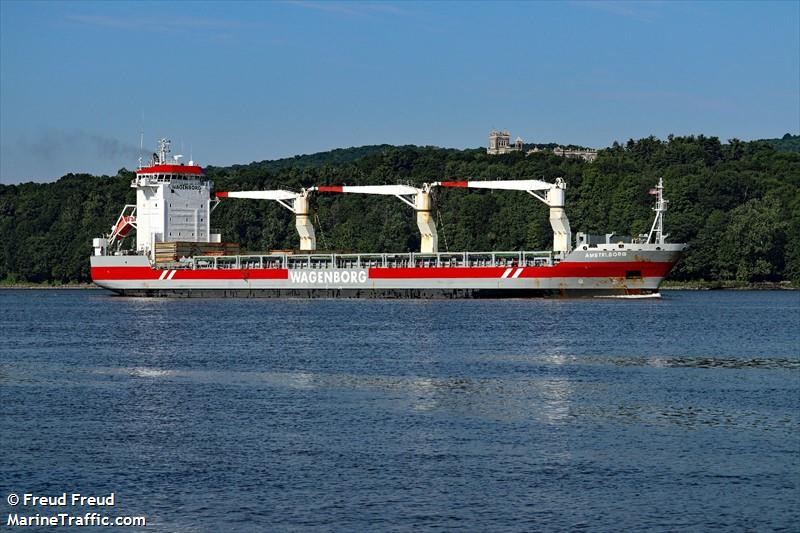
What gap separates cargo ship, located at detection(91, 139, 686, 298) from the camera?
270 feet

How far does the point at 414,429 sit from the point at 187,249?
7500 centimetres

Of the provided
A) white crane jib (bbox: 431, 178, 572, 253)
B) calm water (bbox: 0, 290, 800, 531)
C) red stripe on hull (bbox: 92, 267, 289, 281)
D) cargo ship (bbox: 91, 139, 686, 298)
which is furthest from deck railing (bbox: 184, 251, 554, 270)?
calm water (bbox: 0, 290, 800, 531)

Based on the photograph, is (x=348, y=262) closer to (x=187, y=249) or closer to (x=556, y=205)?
(x=187, y=249)

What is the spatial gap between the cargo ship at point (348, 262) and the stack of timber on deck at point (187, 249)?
0.27 ft

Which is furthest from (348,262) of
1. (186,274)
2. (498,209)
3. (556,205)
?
(498,209)

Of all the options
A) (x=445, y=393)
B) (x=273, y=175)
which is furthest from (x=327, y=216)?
(x=445, y=393)

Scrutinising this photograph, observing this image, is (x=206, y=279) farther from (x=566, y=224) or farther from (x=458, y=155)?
(x=458, y=155)

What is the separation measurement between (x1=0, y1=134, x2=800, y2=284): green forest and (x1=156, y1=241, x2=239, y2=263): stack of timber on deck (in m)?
8.68

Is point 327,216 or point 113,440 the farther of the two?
point 327,216

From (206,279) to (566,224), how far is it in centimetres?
2926

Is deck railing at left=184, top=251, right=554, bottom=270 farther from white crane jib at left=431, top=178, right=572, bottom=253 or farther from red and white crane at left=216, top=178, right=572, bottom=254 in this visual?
→ white crane jib at left=431, top=178, right=572, bottom=253

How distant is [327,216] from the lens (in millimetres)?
149750

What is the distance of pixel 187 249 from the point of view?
331 ft

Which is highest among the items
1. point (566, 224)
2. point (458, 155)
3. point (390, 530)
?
point (458, 155)
